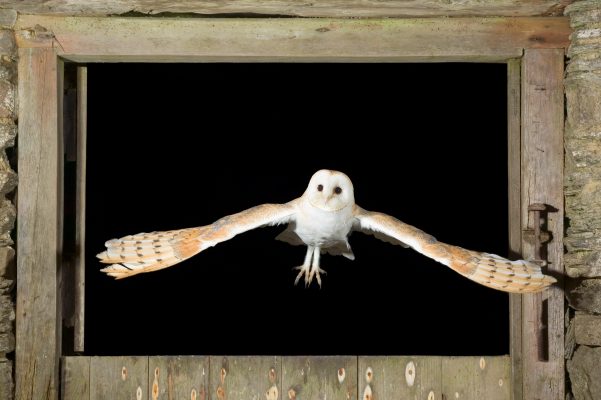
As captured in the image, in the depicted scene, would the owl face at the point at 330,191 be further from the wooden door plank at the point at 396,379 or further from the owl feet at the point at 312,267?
the wooden door plank at the point at 396,379

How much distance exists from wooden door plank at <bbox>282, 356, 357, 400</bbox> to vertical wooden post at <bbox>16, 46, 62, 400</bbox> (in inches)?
34.9

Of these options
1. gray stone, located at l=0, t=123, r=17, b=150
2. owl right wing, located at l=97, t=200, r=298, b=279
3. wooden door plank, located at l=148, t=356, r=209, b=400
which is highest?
gray stone, located at l=0, t=123, r=17, b=150

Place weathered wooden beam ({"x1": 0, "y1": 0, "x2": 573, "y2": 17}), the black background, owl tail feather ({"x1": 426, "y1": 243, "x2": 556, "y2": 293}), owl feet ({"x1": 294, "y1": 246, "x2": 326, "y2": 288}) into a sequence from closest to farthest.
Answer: owl tail feather ({"x1": 426, "y1": 243, "x2": 556, "y2": 293}), weathered wooden beam ({"x1": 0, "y1": 0, "x2": 573, "y2": 17}), owl feet ({"x1": 294, "y1": 246, "x2": 326, "y2": 288}), the black background

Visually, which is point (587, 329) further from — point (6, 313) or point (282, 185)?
point (6, 313)

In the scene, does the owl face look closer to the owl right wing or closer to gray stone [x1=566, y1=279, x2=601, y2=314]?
the owl right wing

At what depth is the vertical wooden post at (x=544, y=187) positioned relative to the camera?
3.06 meters

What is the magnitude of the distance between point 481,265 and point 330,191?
0.60 metres

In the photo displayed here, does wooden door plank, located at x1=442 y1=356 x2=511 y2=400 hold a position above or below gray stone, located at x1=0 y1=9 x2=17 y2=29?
below

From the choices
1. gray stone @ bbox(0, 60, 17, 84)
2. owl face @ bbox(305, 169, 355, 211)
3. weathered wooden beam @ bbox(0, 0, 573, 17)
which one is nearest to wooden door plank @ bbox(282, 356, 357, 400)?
owl face @ bbox(305, 169, 355, 211)

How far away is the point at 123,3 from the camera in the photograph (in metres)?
3.02

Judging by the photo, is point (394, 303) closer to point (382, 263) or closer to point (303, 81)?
point (382, 263)

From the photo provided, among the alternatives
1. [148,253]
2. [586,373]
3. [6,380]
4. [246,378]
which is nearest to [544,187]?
[586,373]

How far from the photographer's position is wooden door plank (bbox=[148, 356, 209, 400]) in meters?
3.14

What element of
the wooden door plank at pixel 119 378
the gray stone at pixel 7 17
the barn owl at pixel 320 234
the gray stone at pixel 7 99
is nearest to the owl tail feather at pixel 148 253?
the barn owl at pixel 320 234
